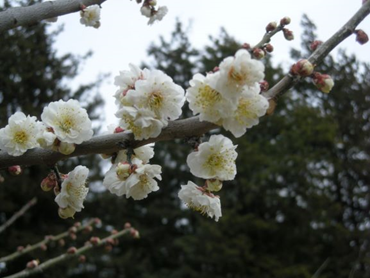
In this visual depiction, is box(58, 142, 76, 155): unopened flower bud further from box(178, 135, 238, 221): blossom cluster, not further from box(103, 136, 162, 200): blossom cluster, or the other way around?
box(178, 135, 238, 221): blossom cluster

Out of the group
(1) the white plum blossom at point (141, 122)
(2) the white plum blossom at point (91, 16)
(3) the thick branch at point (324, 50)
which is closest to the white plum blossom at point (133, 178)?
(1) the white plum blossom at point (141, 122)

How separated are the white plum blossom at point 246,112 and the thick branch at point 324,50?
40mm

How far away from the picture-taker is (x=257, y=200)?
10.2 metres

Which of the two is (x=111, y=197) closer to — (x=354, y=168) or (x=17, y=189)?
(x=17, y=189)

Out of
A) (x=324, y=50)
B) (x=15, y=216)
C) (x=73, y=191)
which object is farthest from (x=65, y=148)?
(x=15, y=216)

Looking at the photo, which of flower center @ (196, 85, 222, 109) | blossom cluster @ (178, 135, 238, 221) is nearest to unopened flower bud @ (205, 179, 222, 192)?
blossom cluster @ (178, 135, 238, 221)

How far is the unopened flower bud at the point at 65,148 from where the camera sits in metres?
1.02

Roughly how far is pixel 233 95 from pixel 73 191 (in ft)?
1.69

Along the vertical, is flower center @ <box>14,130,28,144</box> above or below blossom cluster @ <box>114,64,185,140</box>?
below

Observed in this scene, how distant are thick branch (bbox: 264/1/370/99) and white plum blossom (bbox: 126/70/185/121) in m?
0.21

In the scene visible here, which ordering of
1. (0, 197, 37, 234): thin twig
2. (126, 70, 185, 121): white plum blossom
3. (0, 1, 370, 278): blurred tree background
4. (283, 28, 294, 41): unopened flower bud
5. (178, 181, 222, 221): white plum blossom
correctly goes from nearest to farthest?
(126, 70, 185, 121): white plum blossom, (178, 181, 222, 221): white plum blossom, (283, 28, 294, 41): unopened flower bud, (0, 197, 37, 234): thin twig, (0, 1, 370, 278): blurred tree background

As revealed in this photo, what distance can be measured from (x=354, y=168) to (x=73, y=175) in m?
10.1

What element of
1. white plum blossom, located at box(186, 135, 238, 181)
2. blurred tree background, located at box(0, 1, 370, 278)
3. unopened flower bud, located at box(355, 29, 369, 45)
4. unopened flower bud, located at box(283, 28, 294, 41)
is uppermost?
unopened flower bud, located at box(355, 29, 369, 45)

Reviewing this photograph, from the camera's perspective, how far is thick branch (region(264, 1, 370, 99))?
0.96 metres
